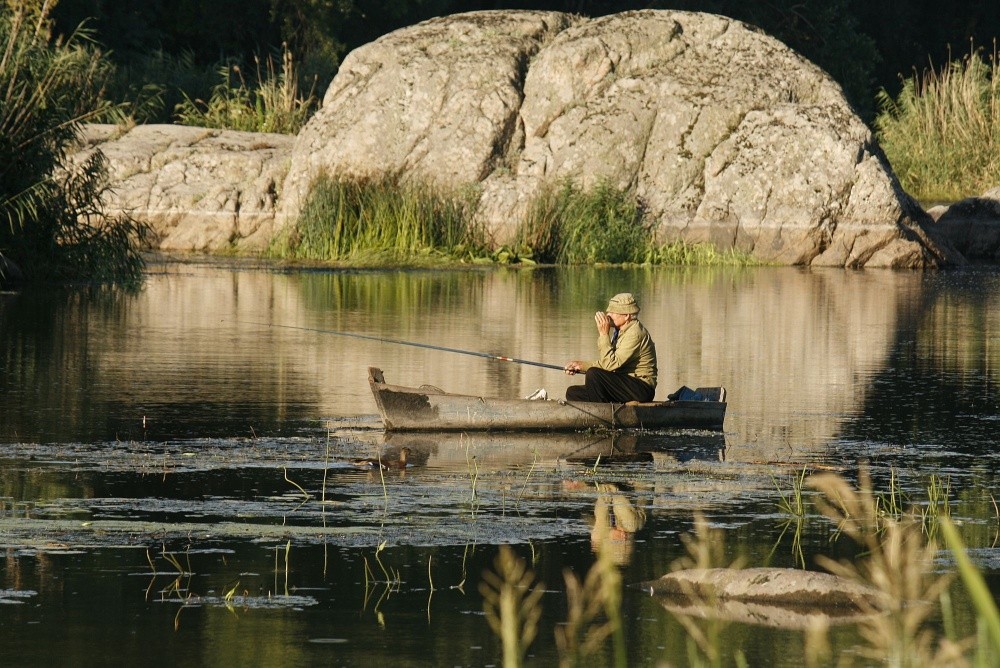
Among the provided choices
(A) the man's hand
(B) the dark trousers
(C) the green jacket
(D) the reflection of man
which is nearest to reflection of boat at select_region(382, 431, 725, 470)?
(B) the dark trousers

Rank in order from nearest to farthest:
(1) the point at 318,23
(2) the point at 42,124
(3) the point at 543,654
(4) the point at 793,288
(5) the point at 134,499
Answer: (3) the point at 543,654 → (5) the point at 134,499 → (2) the point at 42,124 → (4) the point at 793,288 → (1) the point at 318,23

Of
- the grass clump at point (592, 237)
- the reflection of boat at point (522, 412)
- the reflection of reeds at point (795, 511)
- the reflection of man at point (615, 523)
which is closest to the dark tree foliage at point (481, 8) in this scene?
the grass clump at point (592, 237)

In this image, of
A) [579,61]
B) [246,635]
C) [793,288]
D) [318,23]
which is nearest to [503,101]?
[579,61]

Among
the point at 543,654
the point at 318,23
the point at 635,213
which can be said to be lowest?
the point at 543,654

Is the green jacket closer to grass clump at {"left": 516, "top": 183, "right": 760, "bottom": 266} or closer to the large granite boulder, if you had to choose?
grass clump at {"left": 516, "top": 183, "right": 760, "bottom": 266}

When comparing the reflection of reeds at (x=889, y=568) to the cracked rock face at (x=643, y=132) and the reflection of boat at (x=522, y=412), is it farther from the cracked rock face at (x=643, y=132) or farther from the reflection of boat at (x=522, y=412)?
the cracked rock face at (x=643, y=132)

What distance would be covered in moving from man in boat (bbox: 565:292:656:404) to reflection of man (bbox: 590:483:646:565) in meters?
2.38

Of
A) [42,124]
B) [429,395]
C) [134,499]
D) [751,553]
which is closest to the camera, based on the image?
[751,553]

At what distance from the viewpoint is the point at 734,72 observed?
107 ft

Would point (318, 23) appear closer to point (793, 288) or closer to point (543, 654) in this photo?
point (793, 288)

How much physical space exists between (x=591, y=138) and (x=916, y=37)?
1143 inches

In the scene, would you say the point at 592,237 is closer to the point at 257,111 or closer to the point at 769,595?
the point at 257,111

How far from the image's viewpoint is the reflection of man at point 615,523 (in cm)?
802

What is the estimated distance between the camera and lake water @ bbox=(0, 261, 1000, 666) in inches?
260
